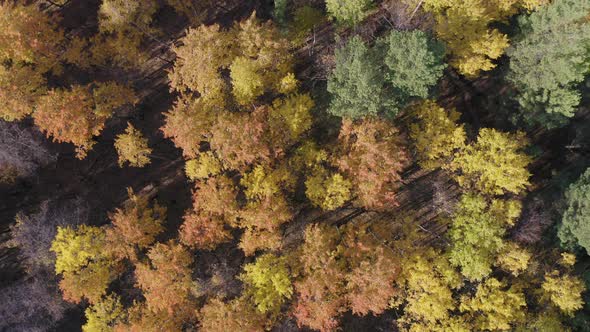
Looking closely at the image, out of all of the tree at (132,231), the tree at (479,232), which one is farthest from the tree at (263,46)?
the tree at (479,232)

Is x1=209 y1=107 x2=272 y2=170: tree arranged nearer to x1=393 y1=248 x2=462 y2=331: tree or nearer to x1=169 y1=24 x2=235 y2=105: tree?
x1=169 y1=24 x2=235 y2=105: tree

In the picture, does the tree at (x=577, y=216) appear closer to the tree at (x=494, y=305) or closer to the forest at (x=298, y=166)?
the forest at (x=298, y=166)

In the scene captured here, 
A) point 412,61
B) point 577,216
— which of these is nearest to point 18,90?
point 412,61

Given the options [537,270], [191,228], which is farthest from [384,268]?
[191,228]

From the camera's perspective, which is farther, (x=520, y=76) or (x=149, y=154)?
(x=149, y=154)

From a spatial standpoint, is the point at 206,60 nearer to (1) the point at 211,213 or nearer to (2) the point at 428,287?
(1) the point at 211,213

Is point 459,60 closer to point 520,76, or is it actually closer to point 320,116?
point 520,76
